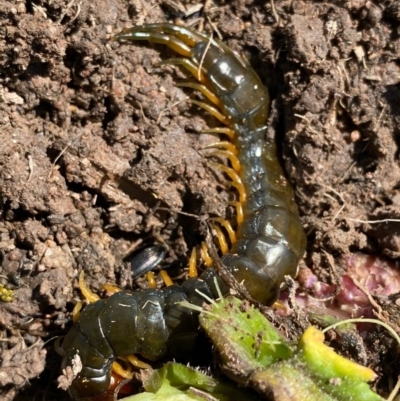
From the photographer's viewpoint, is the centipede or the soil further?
the soil

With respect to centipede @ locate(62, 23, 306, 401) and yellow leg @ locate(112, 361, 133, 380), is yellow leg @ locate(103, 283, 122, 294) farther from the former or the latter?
yellow leg @ locate(112, 361, 133, 380)

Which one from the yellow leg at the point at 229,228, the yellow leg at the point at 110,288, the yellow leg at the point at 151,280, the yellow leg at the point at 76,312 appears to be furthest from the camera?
the yellow leg at the point at 229,228

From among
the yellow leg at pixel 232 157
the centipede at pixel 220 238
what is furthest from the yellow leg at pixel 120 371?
the yellow leg at pixel 232 157

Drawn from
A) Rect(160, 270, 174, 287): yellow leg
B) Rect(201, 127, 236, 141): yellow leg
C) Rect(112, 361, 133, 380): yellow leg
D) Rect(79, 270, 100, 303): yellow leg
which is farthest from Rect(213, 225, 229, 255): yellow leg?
Rect(112, 361, 133, 380): yellow leg

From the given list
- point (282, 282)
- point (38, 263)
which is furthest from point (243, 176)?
point (38, 263)

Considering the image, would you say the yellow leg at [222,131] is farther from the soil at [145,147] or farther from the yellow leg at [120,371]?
the yellow leg at [120,371]

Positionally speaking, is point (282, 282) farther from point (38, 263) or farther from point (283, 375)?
point (38, 263)

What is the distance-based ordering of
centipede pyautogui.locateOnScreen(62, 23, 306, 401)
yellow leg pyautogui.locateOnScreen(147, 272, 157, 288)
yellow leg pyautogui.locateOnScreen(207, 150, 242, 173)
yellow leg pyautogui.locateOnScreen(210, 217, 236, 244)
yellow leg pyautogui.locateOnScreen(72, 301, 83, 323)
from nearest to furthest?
centipede pyautogui.locateOnScreen(62, 23, 306, 401), yellow leg pyautogui.locateOnScreen(72, 301, 83, 323), yellow leg pyautogui.locateOnScreen(147, 272, 157, 288), yellow leg pyautogui.locateOnScreen(210, 217, 236, 244), yellow leg pyautogui.locateOnScreen(207, 150, 242, 173)

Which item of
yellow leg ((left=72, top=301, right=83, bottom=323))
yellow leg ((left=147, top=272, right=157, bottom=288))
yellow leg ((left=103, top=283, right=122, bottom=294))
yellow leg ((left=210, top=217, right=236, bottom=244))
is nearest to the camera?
yellow leg ((left=72, top=301, right=83, bottom=323))
